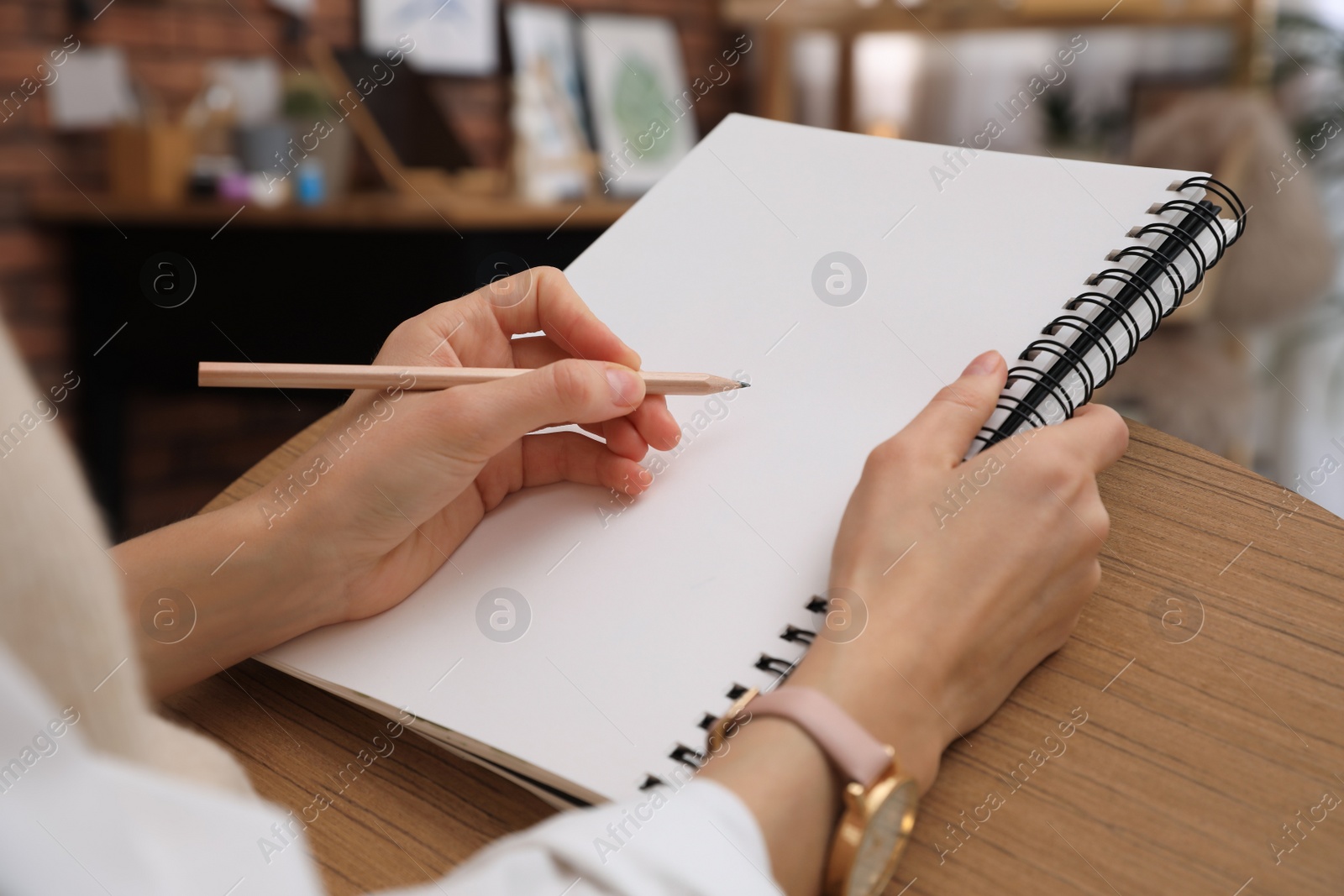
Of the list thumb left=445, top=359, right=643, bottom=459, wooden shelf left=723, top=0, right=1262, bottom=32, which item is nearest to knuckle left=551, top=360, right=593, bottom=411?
thumb left=445, top=359, right=643, bottom=459

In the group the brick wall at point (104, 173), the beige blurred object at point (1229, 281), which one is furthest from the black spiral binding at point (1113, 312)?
the brick wall at point (104, 173)

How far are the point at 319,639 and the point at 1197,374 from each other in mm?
1773

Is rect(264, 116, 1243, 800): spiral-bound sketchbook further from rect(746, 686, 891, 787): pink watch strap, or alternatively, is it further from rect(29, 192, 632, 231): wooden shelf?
rect(29, 192, 632, 231): wooden shelf

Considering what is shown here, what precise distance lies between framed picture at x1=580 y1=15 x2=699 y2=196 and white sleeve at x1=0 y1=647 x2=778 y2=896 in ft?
8.78

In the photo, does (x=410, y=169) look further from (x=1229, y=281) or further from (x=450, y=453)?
(x=450, y=453)

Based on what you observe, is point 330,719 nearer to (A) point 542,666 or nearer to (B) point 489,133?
(A) point 542,666

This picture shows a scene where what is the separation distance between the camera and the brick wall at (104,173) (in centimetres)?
198

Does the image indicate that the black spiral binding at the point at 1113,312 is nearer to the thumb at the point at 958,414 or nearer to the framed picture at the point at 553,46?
the thumb at the point at 958,414

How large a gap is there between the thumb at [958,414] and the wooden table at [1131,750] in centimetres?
10

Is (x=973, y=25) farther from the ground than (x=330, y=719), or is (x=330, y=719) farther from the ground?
(x=330, y=719)

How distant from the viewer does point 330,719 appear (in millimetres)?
527

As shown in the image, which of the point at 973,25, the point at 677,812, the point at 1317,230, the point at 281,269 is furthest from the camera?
the point at 973,25

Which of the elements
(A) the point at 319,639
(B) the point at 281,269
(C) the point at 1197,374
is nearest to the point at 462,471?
(A) the point at 319,639

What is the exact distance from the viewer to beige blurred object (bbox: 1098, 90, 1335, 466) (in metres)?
1.88
